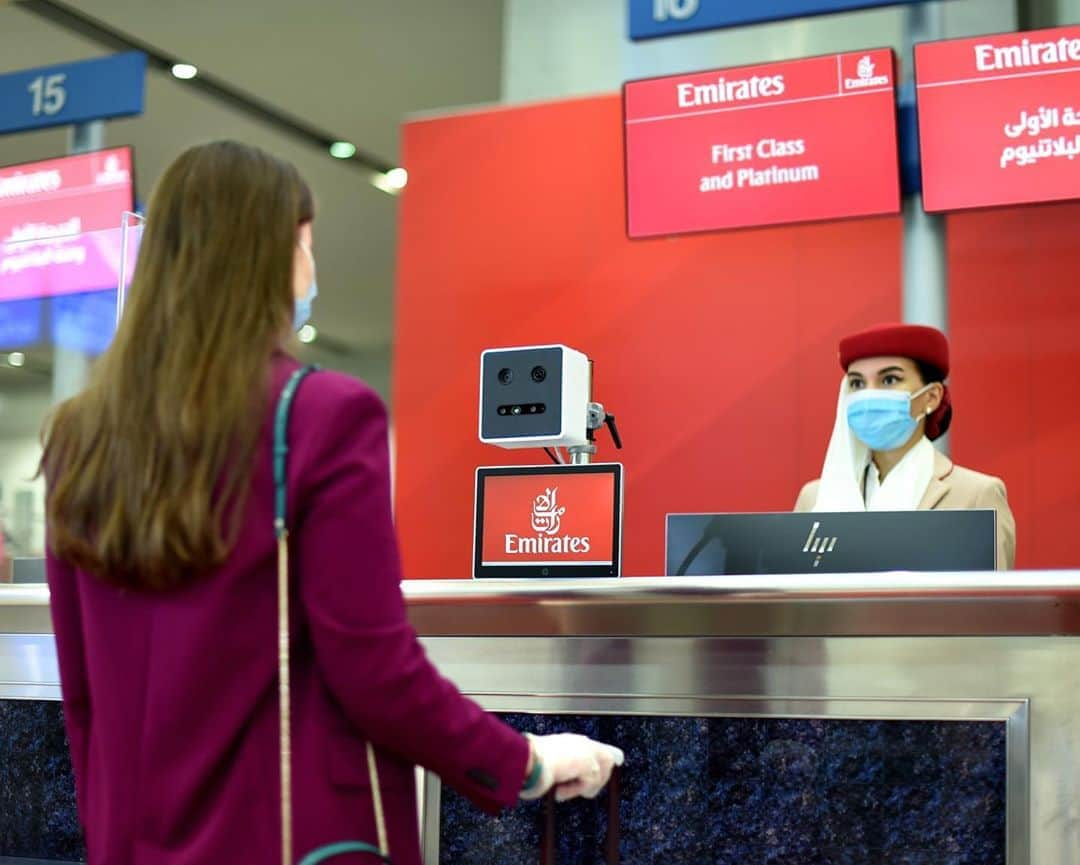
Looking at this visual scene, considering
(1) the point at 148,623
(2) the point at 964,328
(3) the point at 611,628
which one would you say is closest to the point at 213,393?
(1) the point at 148,623

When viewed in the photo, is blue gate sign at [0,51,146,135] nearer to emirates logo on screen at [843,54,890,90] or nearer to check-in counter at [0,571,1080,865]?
emirates logo on screen at [843,54,890,90]

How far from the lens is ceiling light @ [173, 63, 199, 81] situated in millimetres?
7565

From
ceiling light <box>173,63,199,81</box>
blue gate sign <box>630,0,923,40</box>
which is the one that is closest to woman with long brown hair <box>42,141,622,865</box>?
blue gate sign <box>630,0,923,40</box>

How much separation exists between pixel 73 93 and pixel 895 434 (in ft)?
11.3

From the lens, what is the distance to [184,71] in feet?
25.1

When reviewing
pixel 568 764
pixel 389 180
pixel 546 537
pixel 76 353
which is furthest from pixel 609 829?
pixel 389 180

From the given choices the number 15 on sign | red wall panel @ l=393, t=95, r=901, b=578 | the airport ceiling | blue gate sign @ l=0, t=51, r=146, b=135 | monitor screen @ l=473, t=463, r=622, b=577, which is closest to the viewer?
monitor screen @ l=473, t=463, r=622, b=577

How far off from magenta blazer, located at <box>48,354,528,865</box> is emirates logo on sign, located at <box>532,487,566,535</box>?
3.45 ft

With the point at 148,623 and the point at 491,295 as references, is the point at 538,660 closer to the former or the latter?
the point at 148,623

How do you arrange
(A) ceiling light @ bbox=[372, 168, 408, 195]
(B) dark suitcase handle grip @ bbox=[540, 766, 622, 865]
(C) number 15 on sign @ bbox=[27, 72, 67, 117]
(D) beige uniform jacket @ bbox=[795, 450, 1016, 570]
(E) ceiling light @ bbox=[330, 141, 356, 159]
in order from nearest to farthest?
(B) dark suitcase handle grip @ bbox=[540, 766, 622, 865]
(D) beige uniform jacket @ bbox=[795, 450, 1016, 570]
(C) number 15 on sign @ bbox=[27, 72, 67, 117]
(E) ceiling light @ bbox=[330, 141, 356, 159]
(A) ceiling light @ bbox=[372, 168, 408, 195]

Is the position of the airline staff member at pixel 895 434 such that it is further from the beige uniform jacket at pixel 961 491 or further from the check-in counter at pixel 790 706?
the check-in counter at pixel 790 706

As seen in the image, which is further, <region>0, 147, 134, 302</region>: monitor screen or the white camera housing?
<region>0, 147, 134, 302</region>: monitor screen

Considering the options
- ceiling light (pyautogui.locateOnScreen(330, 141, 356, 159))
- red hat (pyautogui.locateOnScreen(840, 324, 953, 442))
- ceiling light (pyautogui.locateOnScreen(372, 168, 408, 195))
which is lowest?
red hat (pyautogui.locateOnScreen(840, 324, 953, 442))

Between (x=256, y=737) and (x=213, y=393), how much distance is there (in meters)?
0.30
